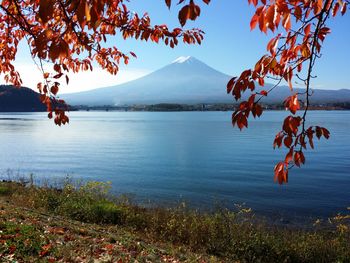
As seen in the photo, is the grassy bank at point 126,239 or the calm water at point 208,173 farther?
the calm water at point 208,173

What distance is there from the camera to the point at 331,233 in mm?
14266

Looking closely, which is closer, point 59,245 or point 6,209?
point 59,245

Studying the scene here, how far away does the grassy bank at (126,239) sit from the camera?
23.8 feet

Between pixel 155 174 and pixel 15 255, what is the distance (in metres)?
24.7

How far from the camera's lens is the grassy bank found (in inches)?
286

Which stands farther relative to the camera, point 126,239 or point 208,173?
point 208,173

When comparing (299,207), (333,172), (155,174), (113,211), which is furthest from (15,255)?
(333,172)

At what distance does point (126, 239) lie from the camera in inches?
340

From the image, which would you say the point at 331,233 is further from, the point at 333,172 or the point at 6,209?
the point at 333,172

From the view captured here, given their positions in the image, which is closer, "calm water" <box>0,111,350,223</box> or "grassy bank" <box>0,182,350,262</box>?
"grassy bank" <box>0,182,350,262</box>

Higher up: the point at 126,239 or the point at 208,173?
the point at 126,239

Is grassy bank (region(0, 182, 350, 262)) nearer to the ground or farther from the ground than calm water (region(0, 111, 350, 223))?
farther from the ground

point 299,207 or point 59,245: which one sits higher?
point 59,245

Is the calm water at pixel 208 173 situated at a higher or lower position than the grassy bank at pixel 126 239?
lower
